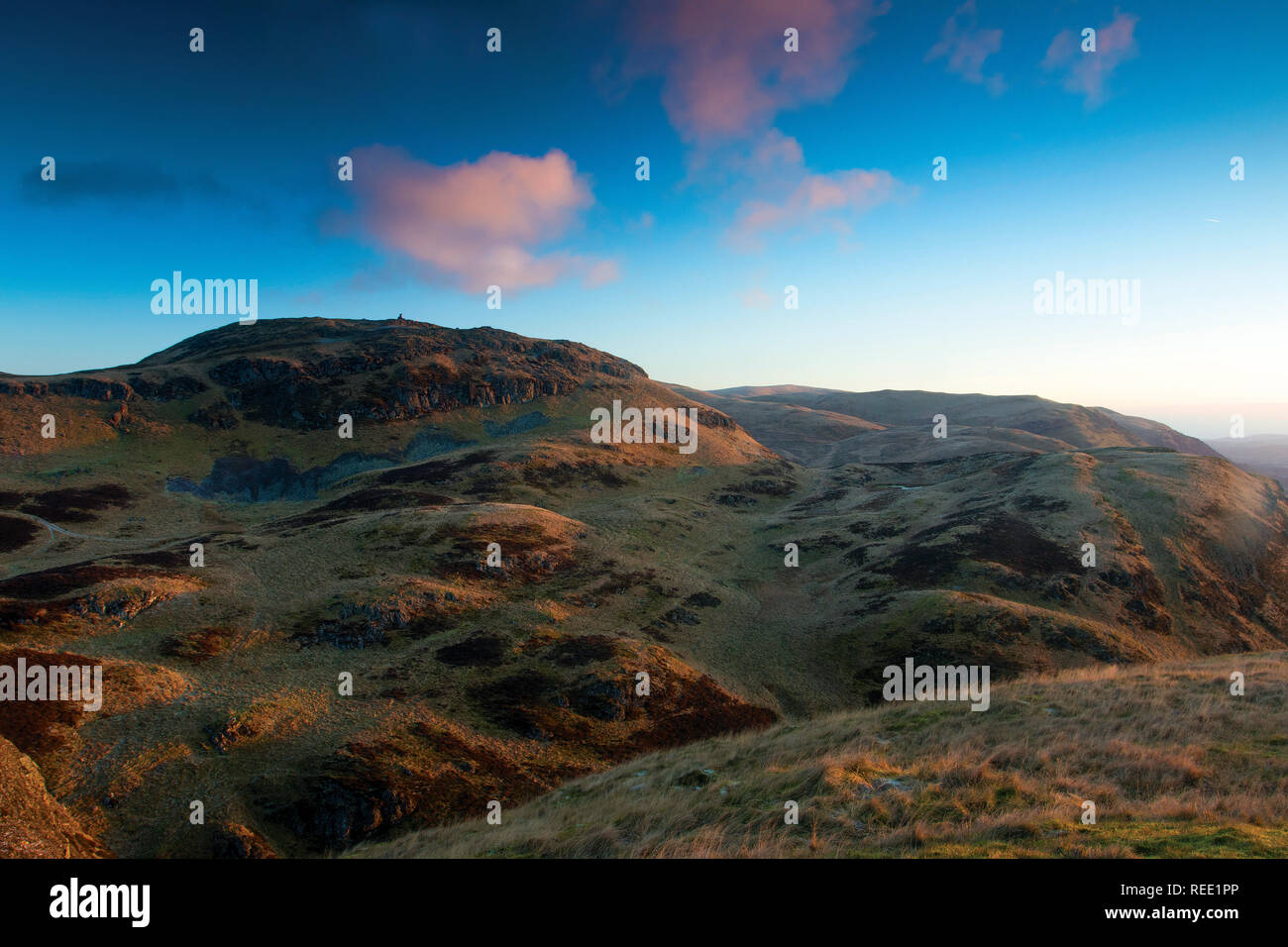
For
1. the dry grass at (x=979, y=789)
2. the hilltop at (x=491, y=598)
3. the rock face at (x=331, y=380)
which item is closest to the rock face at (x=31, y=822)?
the hilltop at (x=491, y=598)

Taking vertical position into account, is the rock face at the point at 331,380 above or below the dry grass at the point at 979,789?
above

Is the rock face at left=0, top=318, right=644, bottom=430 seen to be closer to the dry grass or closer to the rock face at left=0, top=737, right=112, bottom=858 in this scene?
the rock face at left=0, top=737, right=112, bottom=858

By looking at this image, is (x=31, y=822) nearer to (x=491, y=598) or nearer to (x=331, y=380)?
(x=491, y=598)

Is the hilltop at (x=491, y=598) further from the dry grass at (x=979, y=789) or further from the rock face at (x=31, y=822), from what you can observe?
the dry grass at (x=979, y=789)

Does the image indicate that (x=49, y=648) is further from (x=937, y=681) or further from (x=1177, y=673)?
(x=1177, y=673)

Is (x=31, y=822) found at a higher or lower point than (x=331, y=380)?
lower

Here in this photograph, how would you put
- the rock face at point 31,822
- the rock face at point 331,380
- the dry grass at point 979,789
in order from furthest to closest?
1. the rock face at point 331,380
2. the rock face at point 31,822
3. the dry grass at point 979,789

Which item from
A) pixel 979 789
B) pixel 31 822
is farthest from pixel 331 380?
pixel 979 789

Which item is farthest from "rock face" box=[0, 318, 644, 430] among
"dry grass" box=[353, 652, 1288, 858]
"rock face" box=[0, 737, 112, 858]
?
"dry grass" box=[353, 652, 1288, 858]
